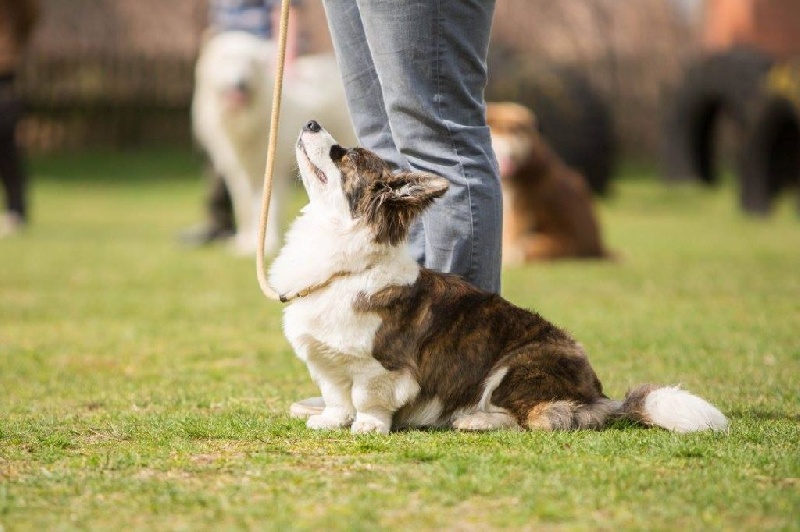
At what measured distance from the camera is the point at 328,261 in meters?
3.58

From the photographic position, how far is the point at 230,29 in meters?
9.97

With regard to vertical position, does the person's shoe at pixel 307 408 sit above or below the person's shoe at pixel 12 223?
above

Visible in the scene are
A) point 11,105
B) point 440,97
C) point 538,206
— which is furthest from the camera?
point 11,105

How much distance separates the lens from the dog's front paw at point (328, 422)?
3.62 meters

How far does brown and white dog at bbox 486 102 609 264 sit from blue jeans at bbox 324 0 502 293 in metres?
5.09

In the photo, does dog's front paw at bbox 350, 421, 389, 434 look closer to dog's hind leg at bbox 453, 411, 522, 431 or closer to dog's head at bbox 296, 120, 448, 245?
dog's hind leg at bbox 453, 411, 522, 431

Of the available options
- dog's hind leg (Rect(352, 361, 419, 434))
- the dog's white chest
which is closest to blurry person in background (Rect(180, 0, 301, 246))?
the dog's white chest

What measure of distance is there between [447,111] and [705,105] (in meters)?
11.5

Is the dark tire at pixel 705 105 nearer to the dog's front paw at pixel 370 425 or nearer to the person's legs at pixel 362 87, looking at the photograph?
the person's legs at pixel 362 87

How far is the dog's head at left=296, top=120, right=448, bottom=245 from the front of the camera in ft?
11.4

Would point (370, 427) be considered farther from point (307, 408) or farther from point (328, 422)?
point (307, 408)

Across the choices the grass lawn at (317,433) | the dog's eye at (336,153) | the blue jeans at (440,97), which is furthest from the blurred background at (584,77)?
the dog's eye at (336,153)

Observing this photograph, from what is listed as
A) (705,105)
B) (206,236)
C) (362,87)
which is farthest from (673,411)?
(705,105)

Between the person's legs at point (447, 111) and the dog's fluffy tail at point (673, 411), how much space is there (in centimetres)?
69
